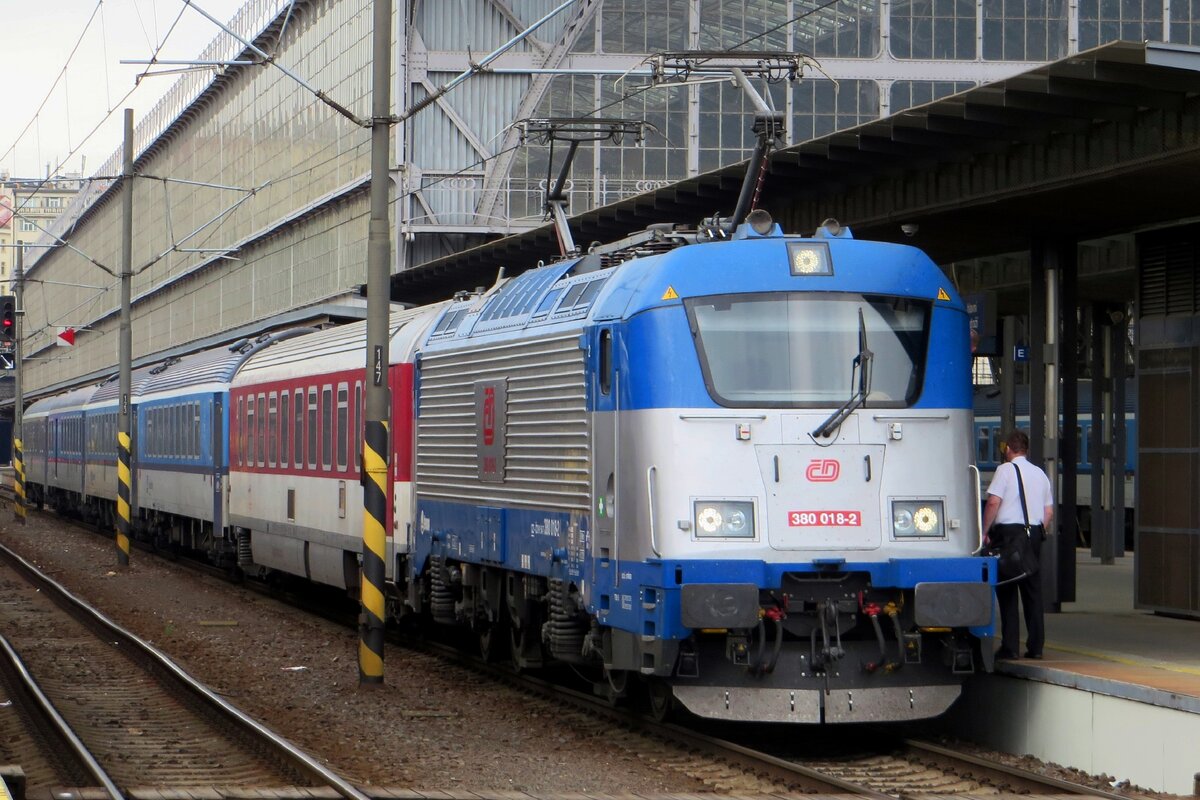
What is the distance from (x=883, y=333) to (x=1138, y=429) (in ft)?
20.0

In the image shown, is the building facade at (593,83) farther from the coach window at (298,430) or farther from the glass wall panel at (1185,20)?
the coach window at (298,430)

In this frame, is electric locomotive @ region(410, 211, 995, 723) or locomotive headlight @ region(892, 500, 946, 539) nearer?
electric locomotive @ region(410, 211, 995, 723)

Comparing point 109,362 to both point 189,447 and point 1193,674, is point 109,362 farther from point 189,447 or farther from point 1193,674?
point 1193,674

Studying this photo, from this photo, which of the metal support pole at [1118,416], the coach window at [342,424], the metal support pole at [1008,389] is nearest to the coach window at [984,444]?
the metal support pole at [1118,416]

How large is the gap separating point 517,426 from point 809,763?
11.9ft

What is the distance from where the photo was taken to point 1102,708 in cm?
1051

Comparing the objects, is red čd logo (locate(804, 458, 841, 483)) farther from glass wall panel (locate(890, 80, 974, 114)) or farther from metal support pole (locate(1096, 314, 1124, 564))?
glass wall panel (locate(890, 80, 974, 114))

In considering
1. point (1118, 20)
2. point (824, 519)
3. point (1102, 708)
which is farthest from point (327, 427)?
point (1118, 20)

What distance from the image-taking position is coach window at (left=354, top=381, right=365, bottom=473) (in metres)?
18.4

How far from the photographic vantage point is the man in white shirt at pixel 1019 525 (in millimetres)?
12055

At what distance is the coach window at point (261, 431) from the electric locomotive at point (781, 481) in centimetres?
1220

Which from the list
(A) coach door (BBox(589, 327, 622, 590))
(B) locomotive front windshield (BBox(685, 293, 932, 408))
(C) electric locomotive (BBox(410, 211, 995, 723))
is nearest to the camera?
(C) electric locomotive (BBox(410, 211, 995, 723))

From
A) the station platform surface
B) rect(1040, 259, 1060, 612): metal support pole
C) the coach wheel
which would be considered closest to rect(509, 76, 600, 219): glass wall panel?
the station platform surface

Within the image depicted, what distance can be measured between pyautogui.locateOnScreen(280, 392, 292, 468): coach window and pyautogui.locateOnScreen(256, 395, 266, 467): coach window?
1.13m
